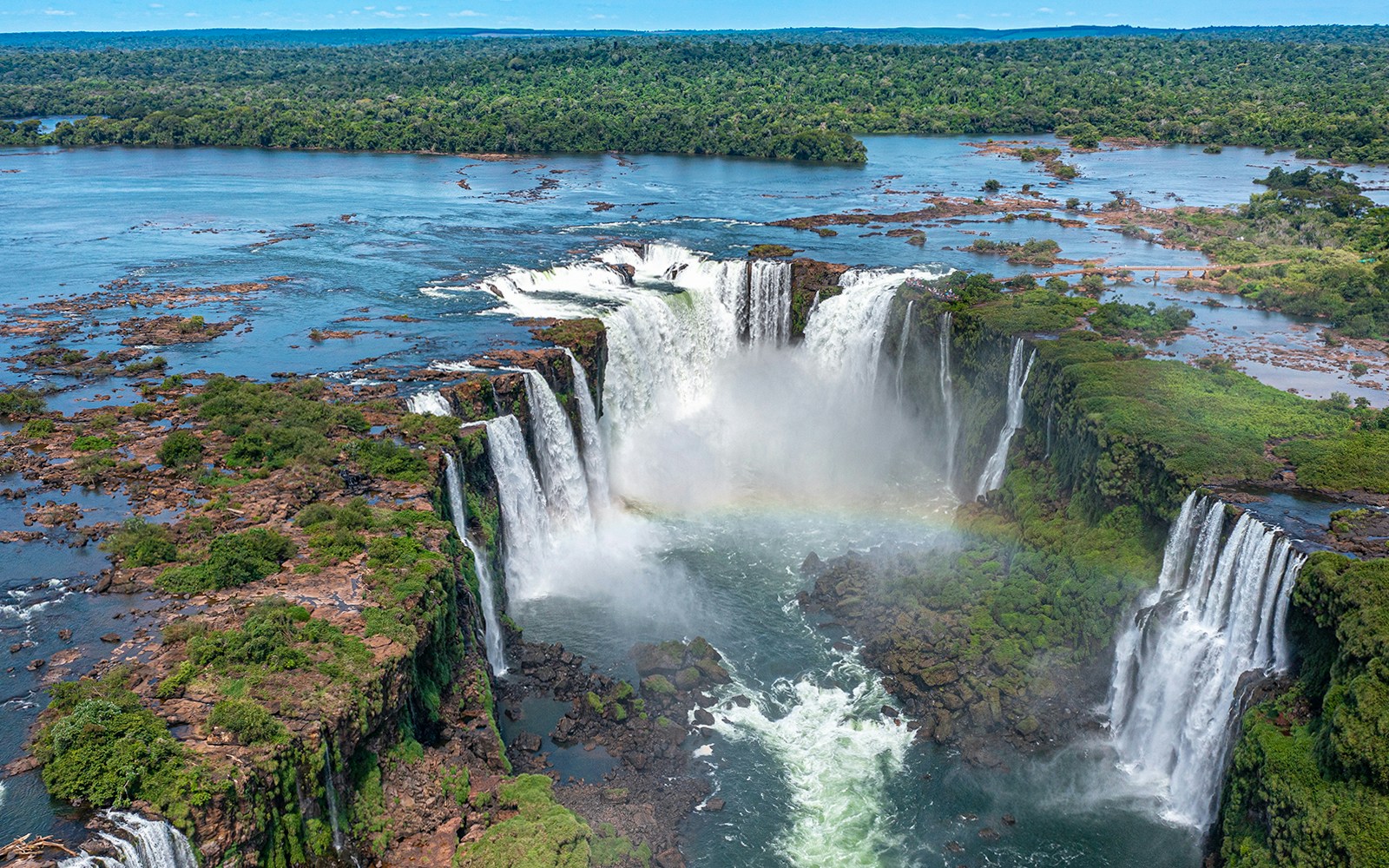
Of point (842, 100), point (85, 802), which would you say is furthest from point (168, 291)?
point (842, 100)

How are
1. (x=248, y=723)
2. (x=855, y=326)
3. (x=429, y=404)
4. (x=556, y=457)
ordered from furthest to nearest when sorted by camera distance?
(x=855, y=326) → (x=556, y=457) → (x=429, y=404) → (x=248, y=723)

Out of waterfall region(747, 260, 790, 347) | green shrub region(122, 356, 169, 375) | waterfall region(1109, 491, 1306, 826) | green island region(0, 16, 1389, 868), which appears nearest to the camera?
green island region(0, 16, 1389, 868)

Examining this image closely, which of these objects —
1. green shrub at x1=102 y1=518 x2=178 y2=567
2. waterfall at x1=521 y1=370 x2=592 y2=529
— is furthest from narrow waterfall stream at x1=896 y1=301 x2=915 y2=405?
green shrub at x1=102 y1=518 x2=178 y2=567

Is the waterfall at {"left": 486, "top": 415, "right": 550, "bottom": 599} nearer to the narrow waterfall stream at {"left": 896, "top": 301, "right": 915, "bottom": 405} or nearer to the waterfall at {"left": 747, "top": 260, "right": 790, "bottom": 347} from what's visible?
the narrow waterfall stream at {"left": 896, "top": 301, "right": 915, "bottom": 405}

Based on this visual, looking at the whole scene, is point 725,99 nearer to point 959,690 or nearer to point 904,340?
point 904,340

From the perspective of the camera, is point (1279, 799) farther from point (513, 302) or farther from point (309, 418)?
point (513, 302)

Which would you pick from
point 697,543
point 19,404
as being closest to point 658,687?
point 697,543

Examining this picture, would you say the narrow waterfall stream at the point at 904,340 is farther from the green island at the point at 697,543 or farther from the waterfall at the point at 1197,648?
the waterfall at the point at 1197,648
